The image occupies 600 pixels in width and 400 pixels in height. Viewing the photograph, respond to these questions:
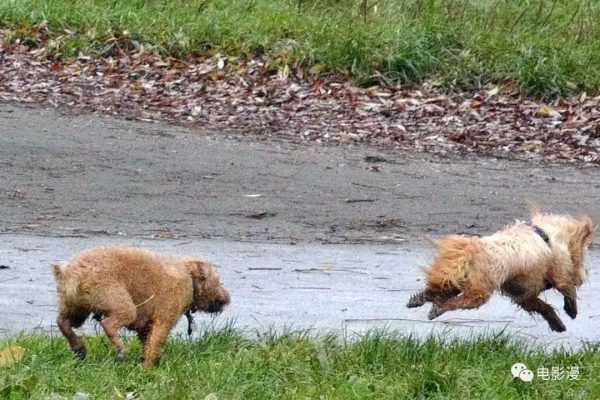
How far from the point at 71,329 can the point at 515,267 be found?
6.13 feet

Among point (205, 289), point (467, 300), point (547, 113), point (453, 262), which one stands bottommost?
point (547, 113)

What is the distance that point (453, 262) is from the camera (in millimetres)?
5336

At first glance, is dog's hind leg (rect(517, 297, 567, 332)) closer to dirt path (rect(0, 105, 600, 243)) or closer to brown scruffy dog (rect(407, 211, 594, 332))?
brown scruffy dog (rect(407, 211, 594, 332))

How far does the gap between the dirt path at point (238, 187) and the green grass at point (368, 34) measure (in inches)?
90.6

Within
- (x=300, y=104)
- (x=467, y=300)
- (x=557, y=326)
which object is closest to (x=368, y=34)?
(x=300, y=104)

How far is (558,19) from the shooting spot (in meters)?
16.1

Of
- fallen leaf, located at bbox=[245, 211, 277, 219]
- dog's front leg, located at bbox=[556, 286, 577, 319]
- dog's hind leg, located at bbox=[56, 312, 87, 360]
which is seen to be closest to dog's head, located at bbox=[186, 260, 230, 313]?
dog's hind leg, located at bbox=[56, 312, 87, 360]

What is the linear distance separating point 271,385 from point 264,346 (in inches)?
17.6

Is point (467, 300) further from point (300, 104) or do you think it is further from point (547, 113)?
point (300, 104)

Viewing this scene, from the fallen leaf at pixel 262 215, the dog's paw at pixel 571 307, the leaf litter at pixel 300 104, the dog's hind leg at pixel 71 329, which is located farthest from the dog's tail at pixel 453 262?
the leaf litter at pixel 300 104

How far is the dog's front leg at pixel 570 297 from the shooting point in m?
5.69

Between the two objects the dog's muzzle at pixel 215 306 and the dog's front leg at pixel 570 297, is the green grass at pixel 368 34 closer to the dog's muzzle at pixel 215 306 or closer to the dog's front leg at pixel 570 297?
the dog's front leg at pixel 570 297

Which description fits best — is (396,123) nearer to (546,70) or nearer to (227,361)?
(546,70)

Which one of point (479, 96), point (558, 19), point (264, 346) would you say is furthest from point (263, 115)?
point (264, 346)
